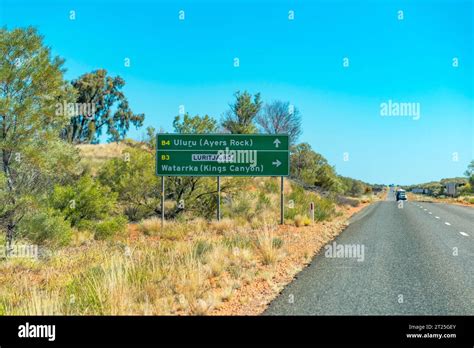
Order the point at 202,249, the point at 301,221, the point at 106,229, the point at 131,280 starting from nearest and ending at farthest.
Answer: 1. the point at 131,280
2. the point at 202,249
3. the point at 106,229
4. the point at 301,221

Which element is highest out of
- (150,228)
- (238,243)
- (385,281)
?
(238,243)

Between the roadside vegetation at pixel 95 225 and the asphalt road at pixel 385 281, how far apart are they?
1.19 meters

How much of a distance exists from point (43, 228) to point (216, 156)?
318 inches

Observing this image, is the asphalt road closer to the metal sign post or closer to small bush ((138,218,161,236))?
the metal sign post

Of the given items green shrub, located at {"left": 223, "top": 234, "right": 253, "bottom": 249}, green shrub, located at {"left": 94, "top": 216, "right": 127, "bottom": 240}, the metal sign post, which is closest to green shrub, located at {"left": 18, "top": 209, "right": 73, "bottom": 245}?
green shrub, located at {"left": 94, "top": 216, "right": 127, "bottom": 240}

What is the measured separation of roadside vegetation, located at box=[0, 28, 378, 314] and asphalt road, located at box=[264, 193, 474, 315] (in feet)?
3.89

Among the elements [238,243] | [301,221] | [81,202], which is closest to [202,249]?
[238,243]

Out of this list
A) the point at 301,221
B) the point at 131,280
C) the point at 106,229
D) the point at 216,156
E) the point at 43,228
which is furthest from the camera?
the point at 301,221

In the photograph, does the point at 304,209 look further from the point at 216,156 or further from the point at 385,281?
the point at 385,281

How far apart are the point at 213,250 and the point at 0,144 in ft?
19.7

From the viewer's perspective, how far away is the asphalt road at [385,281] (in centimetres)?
596

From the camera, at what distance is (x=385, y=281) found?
768 cm

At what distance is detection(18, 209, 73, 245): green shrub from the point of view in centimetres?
1129

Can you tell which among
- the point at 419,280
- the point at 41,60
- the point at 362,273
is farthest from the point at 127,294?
the point at 41,60
